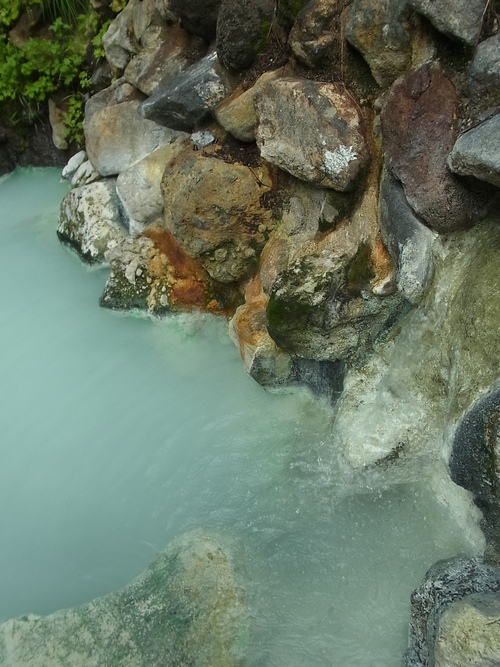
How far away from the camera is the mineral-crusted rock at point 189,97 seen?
4.18 m

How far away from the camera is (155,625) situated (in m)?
2.96

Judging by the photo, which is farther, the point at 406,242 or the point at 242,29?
the point at 242,29

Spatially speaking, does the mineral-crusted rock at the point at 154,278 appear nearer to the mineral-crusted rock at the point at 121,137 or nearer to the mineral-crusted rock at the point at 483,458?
the mineral-crusted rock at the point at 121,137

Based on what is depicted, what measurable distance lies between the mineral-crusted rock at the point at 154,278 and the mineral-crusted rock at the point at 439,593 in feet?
8.32

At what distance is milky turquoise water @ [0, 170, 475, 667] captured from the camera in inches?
115

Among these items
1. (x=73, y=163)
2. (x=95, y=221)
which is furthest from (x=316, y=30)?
(x=73, y=163)

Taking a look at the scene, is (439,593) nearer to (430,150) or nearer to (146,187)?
(430,150)

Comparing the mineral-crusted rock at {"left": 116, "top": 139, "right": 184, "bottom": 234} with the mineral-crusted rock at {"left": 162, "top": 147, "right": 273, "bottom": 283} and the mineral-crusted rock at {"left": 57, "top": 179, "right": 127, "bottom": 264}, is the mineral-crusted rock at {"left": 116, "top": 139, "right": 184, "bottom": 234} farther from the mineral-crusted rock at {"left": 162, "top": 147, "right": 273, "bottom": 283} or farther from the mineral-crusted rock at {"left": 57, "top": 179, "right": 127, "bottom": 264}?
the mineral-crusted rock at {"left": 162, "top": 147, "right": 273, "bottom": 283}

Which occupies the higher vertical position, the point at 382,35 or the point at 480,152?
the point at 382,35

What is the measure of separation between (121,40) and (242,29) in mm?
2130

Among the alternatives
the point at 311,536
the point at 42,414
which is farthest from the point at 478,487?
the point at 42,414

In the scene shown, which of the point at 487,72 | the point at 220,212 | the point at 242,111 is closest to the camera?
the point at 487,72

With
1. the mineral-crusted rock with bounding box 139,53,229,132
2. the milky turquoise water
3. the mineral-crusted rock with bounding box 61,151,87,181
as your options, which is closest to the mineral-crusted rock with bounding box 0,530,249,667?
the milky turquoise water

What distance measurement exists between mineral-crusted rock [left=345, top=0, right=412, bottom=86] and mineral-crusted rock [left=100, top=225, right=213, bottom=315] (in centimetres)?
199
